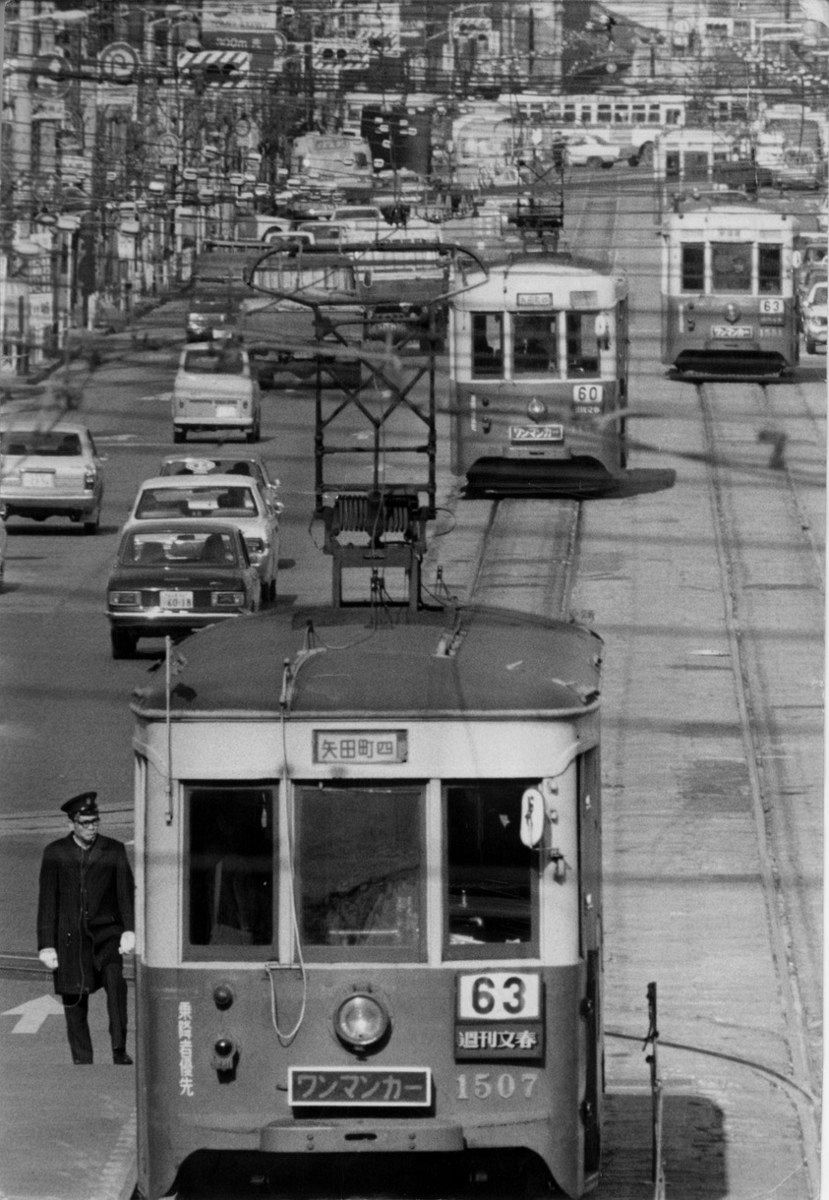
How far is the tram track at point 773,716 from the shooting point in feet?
33.2

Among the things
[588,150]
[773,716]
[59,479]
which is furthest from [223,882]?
[59,479]

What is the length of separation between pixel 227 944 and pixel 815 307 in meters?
17.3

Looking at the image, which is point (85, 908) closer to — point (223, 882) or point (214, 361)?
point (223, 882)

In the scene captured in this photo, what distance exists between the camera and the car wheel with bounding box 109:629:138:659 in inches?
703

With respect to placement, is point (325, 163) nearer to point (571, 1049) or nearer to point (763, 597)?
point (763, 597)

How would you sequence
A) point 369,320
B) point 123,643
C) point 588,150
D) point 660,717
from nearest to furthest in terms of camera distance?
point 369,320 < point 660,717 < point 123,643 < point 588,150

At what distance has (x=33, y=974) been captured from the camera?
34.3ft

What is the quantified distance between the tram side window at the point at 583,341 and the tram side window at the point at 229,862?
41.3ft

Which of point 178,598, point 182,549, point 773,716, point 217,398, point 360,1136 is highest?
point 217,398

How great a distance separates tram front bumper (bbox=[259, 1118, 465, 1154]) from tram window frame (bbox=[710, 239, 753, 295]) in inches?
616

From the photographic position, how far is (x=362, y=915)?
6.88m

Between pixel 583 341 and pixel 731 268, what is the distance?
3140 millimetres

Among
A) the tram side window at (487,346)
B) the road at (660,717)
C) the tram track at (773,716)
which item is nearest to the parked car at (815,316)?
the road at (660,717)

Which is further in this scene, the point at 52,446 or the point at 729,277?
the point at 52,446
